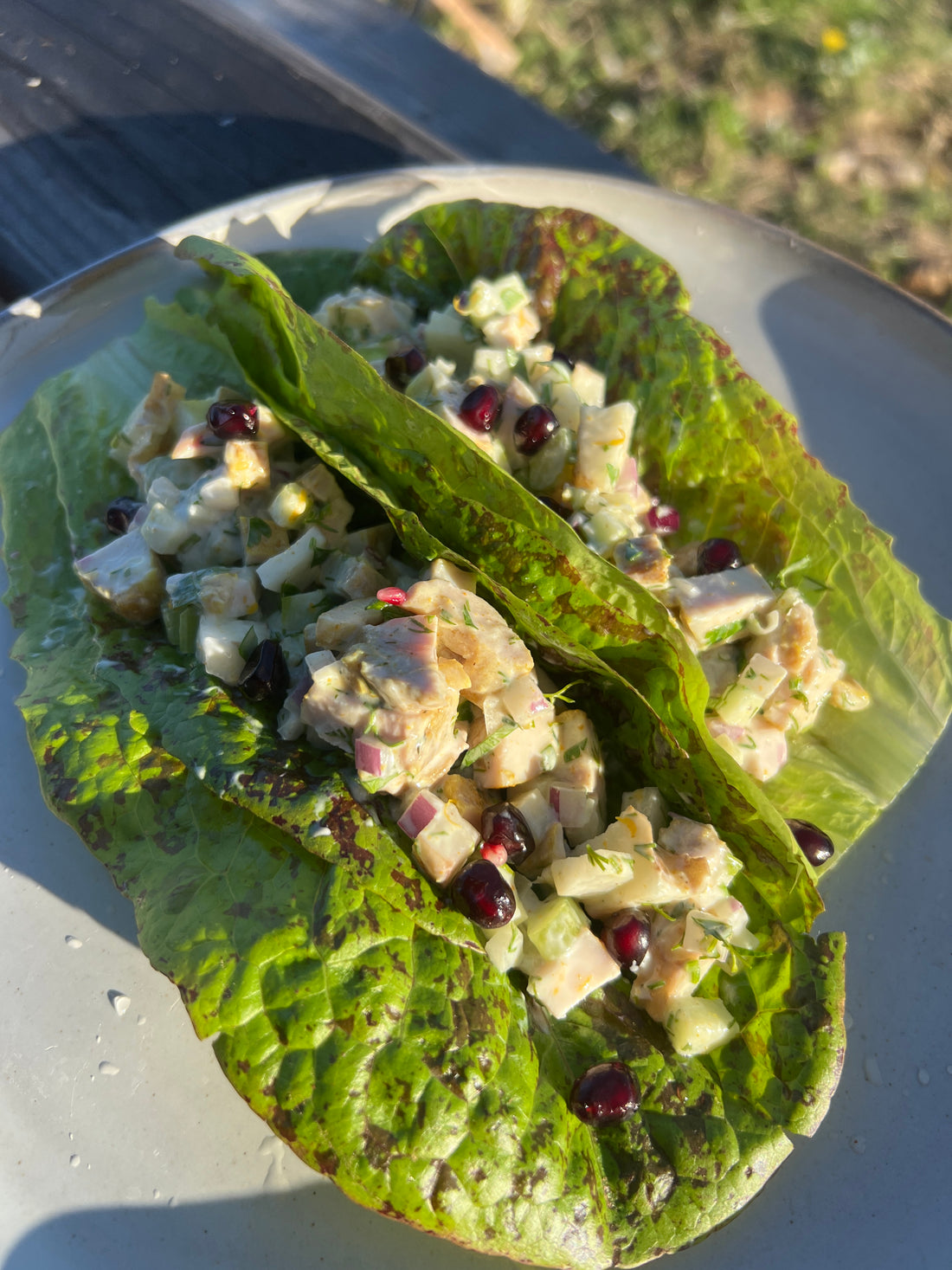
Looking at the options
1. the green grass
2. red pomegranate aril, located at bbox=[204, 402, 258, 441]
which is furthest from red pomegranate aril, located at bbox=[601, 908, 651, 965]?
the green grass

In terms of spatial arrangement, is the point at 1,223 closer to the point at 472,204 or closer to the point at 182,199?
the point at 182,199

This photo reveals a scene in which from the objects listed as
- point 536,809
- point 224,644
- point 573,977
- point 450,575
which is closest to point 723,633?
point 536,809

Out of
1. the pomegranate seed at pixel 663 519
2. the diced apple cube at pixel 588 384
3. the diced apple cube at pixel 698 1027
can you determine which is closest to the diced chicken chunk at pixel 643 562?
the pomegranate seed at pixel 663 519

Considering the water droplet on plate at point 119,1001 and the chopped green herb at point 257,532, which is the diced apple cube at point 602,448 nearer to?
the chopped green herb at point 257,532

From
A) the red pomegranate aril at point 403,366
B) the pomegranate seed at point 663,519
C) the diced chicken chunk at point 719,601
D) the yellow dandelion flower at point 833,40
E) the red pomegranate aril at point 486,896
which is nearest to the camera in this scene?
the red pomegranate aril at point 486,896

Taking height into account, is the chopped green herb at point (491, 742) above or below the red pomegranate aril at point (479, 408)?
below

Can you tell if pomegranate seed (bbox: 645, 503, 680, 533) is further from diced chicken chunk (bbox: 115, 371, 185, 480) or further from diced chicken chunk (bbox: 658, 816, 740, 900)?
diced chicken chunk (bbox: 115, 371, 185, 480)
